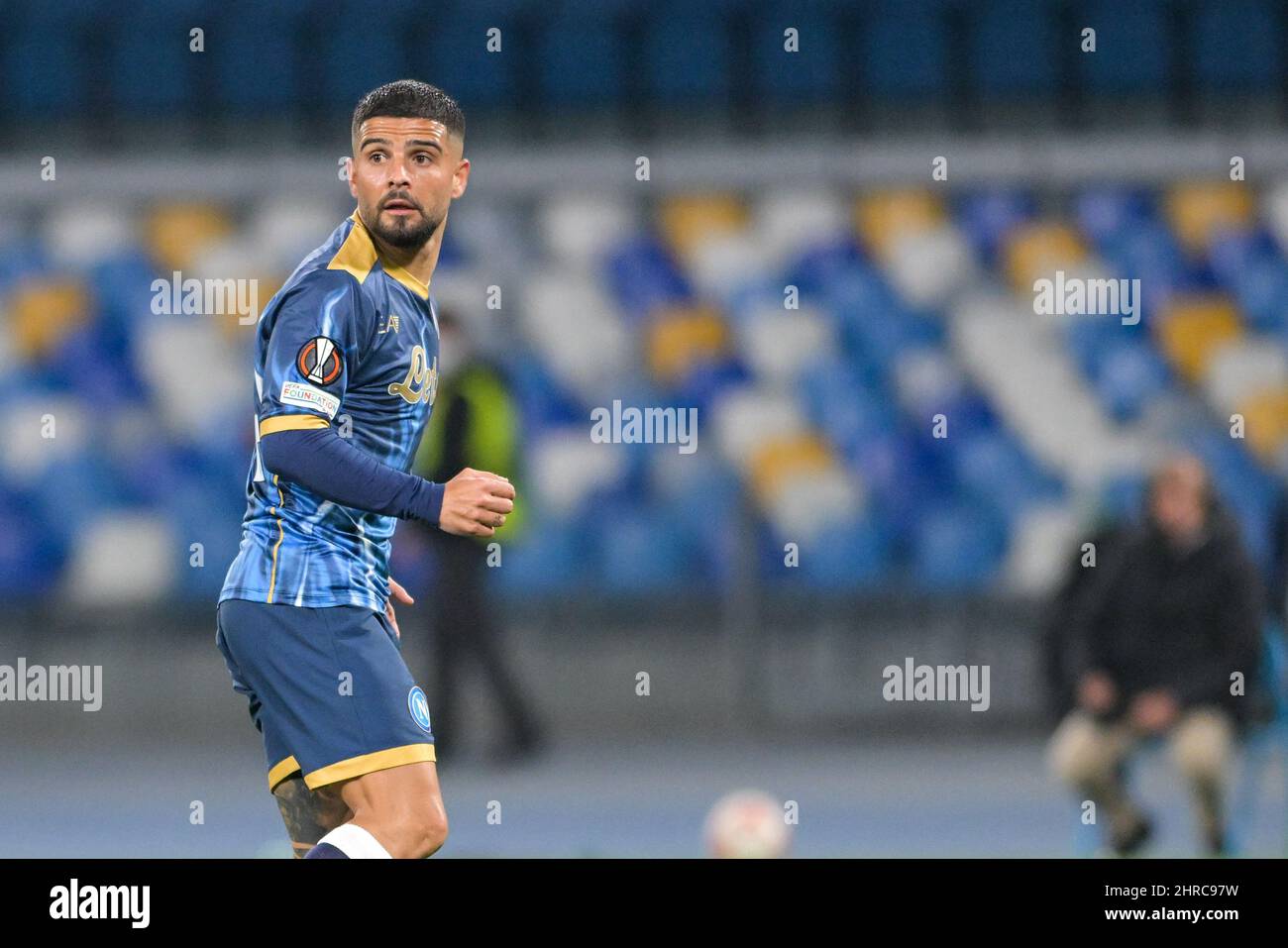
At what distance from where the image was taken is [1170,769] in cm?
752

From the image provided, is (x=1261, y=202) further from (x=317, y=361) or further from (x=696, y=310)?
(x=317, y=361)

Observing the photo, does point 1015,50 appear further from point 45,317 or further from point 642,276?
point 45,317

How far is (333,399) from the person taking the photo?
3305 mm

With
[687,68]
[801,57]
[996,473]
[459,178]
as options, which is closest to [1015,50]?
[801,57]

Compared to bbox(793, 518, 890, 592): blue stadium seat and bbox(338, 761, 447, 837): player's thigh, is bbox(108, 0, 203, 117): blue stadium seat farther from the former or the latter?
bbox(338, 761, 447, 837): player's thigh

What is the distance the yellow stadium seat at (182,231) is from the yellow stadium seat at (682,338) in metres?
1.97

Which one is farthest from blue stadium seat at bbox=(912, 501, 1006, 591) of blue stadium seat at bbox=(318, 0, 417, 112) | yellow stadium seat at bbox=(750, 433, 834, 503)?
blue stadium seat at bbox=(318, 0, 417, 112)

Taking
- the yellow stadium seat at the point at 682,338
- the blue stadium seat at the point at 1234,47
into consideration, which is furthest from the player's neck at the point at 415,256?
the blue stadium seat at the point at 1234,47

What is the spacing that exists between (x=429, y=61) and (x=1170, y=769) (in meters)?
4.46

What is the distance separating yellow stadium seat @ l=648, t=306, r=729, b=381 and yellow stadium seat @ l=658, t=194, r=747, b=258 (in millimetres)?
275

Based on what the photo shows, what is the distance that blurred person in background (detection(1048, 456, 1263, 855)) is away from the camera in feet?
18.0

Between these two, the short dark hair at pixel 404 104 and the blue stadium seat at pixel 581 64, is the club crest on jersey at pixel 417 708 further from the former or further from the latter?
the blue stadium seat at pixel 581 64
